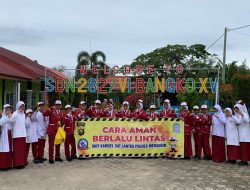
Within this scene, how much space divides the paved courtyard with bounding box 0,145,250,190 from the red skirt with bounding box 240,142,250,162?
0.44 meters

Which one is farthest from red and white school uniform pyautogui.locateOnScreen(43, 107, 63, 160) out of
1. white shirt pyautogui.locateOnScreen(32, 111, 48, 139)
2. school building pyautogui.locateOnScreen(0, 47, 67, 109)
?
school building pyautogui.locateOnScreen(0, 47, 67, 109)

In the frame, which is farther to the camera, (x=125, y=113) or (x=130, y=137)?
(x=125, y=113)

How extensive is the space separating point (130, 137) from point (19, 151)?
335 cm

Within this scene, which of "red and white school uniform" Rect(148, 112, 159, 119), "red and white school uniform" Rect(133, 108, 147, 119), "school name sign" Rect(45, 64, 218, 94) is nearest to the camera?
"red and white school uniform" Rect(133, 108, 147, 119)

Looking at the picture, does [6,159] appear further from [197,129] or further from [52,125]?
[197,129]

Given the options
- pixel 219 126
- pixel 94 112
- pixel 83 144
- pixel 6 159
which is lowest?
pixel 6 159

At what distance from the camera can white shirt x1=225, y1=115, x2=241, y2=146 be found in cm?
1023

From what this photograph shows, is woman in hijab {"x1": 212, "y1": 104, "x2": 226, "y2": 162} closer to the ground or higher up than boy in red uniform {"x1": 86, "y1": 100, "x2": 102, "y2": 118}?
closer to the ground

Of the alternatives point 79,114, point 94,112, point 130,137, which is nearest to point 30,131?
point 79,114

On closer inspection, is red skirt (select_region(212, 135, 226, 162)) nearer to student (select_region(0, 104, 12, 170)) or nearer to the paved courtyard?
the paved courtyard

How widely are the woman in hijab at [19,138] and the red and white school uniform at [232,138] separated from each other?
583 centimetres

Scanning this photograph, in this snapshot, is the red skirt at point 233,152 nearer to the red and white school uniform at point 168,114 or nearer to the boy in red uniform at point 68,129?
the red and white school uniform at point 168,114

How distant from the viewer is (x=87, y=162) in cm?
1027

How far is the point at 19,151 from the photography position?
9.39 meters
